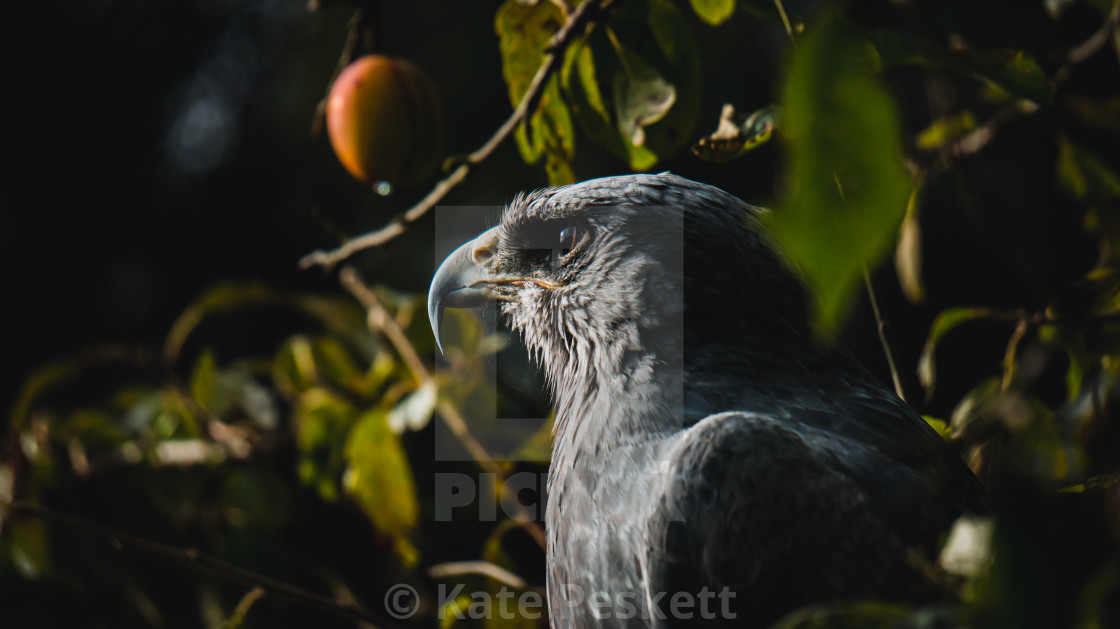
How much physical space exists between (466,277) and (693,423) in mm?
790

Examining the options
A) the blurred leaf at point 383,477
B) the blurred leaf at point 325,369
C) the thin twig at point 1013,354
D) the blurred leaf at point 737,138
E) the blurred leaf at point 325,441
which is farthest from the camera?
the blurred leaf at point 325,369

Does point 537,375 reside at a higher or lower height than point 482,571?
higher

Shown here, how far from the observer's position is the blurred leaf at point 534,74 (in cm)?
185

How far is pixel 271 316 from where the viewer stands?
201 inches

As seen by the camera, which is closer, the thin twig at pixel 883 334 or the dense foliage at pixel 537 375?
the dense foliage at pixel 537 375

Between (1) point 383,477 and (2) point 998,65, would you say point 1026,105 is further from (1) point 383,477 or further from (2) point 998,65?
(1) point 383,477

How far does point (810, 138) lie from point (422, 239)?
14.3 ft

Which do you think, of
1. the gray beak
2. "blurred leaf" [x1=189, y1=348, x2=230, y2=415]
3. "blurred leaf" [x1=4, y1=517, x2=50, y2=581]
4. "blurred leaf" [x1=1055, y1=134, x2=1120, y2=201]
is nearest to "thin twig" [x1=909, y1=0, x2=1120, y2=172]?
"blurred leaf" [x1=1055, y1=134, x2=1120, y2=201]

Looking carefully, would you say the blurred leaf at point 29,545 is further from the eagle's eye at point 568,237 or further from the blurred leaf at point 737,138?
the blurred leaf at point 737,138

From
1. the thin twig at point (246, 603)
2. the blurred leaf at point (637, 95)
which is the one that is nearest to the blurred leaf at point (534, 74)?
the blurred leaf at point (637, 95)

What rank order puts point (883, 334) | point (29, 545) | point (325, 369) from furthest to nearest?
1. point (325, 369)
2. point (29, 545)
3. point (883, 334)

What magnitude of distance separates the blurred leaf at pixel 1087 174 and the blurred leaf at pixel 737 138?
94 cm

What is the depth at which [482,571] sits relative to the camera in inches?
85.0

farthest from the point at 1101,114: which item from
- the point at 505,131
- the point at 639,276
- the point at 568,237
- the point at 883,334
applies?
the point at 505,131
